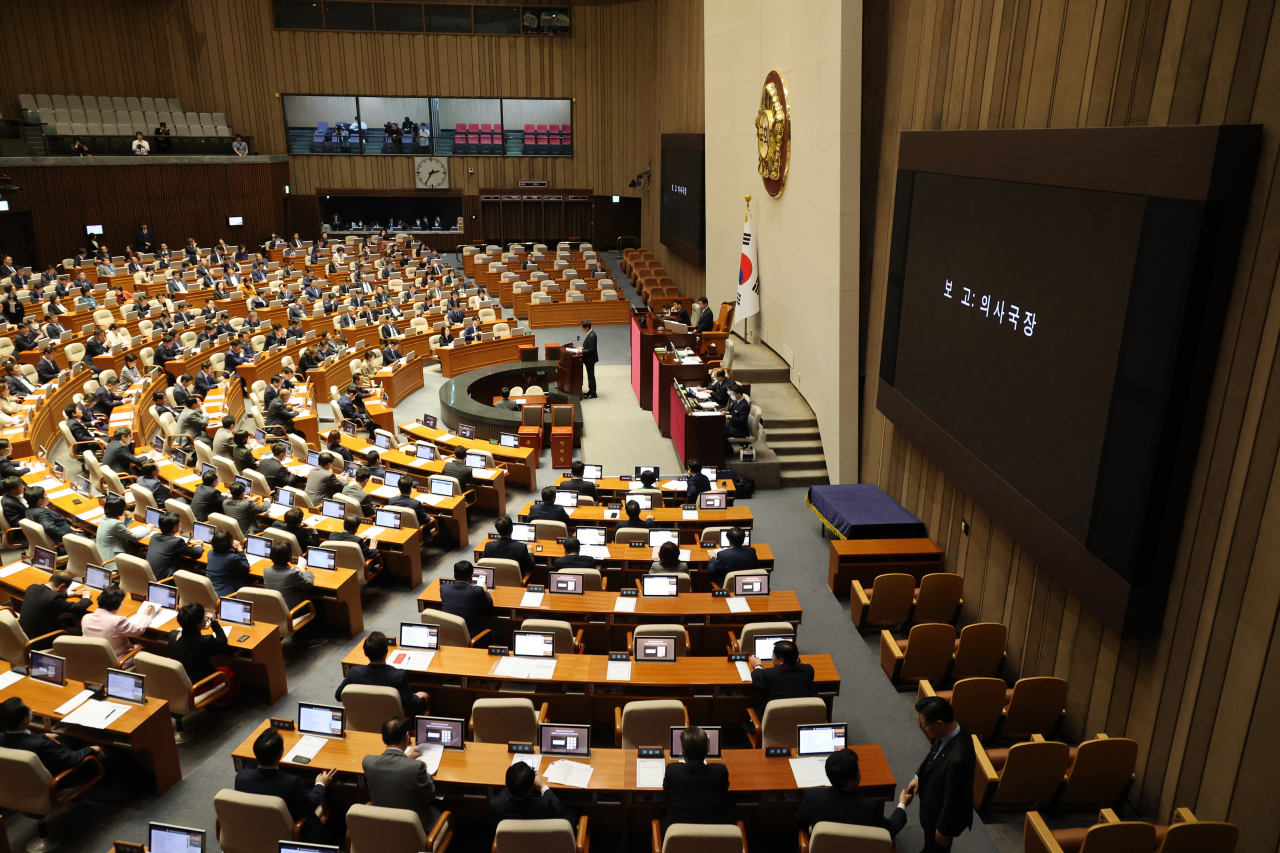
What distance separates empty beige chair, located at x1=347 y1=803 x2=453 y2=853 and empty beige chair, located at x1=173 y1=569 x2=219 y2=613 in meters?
3.55

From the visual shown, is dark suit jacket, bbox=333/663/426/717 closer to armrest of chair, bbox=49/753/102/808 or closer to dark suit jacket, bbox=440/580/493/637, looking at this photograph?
dark suit jacket, bbox=440/580/493/637

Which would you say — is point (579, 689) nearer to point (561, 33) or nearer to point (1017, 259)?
point (1017, 259)

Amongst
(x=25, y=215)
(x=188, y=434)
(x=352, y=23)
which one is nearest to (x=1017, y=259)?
(x=188, y=434)

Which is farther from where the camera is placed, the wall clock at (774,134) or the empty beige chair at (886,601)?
the wall clock at (774,134)

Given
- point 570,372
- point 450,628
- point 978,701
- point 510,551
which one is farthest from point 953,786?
point 570,372

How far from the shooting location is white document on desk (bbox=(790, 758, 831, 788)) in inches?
202

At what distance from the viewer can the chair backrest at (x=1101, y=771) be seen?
215 inches

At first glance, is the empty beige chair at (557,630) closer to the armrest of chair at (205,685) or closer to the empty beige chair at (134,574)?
the armrest of chair at (205,685)

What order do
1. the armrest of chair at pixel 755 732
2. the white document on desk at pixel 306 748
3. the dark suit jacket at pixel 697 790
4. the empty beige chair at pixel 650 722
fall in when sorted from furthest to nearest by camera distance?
the armrest of chair at pixel 755 732 < the empty beige chair at pixel 650 722 < the white document on desk at pixel 306 748 < the dark suit jacket at pixel 697 790

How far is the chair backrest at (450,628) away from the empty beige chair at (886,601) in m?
3.76

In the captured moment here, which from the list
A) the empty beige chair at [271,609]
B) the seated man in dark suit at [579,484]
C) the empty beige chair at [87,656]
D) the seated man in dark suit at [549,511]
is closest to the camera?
the empty beige chair at [87,656]

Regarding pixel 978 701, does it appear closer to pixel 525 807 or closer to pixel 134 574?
pixel 525 807

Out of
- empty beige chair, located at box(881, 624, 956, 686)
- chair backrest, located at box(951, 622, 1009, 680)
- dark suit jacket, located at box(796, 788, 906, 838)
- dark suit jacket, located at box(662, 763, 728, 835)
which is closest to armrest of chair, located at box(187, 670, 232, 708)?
dark suit jacket, located at box(662, 763, 728, 835)

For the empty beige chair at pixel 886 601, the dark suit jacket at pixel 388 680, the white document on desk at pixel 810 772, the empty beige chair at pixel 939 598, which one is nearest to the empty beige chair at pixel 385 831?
the dark suit jacket at pixel 388 680
